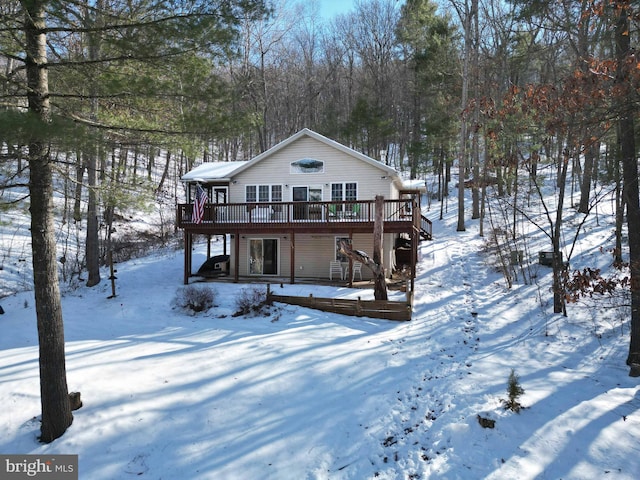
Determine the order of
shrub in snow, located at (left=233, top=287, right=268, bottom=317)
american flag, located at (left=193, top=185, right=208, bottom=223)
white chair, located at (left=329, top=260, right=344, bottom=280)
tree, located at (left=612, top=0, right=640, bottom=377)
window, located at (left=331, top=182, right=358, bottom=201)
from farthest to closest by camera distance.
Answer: window, located at (left=331, top=182, right=358, bottom=201) < white chair, located at (left=329, top=260, right=344, bottom=280) < american flag, located at (left=193, top=185, right=208, bottom=223) < shrub in snow, located at (left=233, top=287, right=268, bottom=317) < tree, located at (left=612, top=0, right=640, bottom=377)

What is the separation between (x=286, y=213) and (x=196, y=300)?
213 inches

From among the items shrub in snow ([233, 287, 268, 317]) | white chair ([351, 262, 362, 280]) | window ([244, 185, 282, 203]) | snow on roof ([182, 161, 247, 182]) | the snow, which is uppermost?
snow on roof ([182, 161, 247, 182])

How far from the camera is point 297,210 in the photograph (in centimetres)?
1614

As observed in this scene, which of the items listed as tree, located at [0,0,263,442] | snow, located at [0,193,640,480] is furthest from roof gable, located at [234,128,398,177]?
tree, located at [0,0,263,442]

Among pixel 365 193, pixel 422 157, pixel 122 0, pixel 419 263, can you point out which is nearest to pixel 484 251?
pixel 419 263

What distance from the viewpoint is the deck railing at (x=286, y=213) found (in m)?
15.2

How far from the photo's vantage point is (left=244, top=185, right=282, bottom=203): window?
17453 mm

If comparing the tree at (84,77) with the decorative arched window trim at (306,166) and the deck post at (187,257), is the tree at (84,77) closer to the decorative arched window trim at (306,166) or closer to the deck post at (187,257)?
the deck post at (187,257)

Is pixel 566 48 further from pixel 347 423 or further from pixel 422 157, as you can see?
pixel 422 157

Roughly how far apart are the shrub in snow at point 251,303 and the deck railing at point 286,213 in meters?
3.70

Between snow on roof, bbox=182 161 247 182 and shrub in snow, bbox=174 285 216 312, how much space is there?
640 cm

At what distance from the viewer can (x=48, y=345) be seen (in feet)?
18.1

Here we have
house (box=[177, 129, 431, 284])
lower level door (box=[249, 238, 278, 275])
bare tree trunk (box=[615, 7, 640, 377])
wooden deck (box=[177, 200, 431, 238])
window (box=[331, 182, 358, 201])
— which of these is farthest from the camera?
lower level door (box=[249, 238, 278, 275])

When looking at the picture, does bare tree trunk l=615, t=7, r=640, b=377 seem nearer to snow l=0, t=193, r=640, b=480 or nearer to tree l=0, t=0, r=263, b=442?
snow l=0, t=193, r=640, b=480
